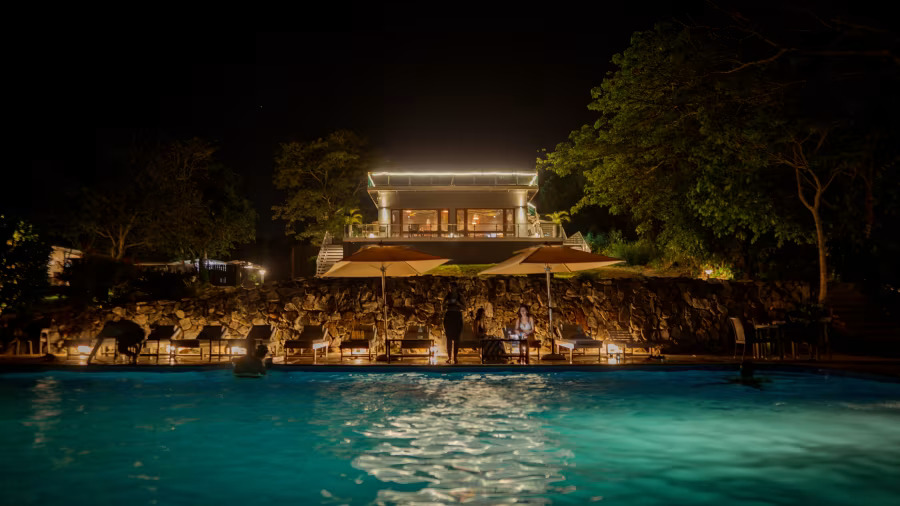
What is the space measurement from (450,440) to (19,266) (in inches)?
523

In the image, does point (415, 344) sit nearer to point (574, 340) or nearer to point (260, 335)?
point (574, 340)

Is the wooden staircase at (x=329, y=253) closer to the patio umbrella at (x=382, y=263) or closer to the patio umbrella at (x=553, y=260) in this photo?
the patio umbrella at (x=382, y=263)

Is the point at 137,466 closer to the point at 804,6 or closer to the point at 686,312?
the point at 804,6

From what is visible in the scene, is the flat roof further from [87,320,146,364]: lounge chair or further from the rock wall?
[87,320,146,364]: lounge chair

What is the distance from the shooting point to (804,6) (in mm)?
10188

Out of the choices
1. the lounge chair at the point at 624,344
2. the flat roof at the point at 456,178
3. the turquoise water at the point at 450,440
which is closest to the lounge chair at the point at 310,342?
the turquoise water at the point at 450,440

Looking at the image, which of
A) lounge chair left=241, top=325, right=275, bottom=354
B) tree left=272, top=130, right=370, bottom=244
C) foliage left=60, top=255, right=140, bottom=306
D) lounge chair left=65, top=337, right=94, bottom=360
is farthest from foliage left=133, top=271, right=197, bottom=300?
tree left=272, top=130, right=370, bottom=244

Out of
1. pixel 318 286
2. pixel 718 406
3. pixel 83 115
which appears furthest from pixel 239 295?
pixel 83 115

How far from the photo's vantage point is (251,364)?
12.9 m

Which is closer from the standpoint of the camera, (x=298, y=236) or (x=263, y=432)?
(x=263, y=432)

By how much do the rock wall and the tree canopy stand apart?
2.41 meters

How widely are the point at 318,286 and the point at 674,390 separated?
10008mm

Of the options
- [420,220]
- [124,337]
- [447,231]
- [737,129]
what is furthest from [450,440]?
[420,220]

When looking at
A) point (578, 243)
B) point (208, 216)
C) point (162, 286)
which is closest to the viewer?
point (162, 286)
